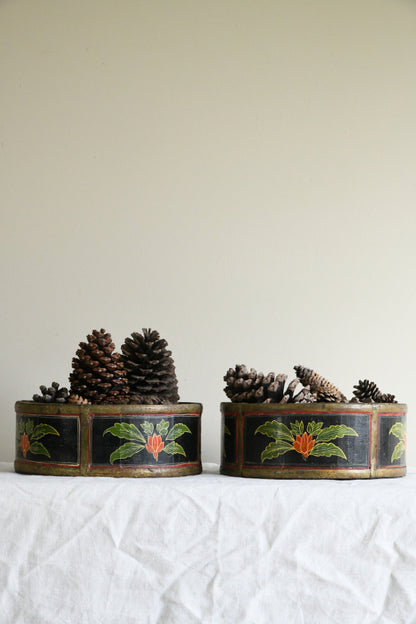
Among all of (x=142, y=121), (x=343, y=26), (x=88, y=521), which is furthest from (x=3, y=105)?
(x=88, y=521)

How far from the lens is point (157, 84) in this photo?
1183 millimetres

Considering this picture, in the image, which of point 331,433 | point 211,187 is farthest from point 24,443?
point 211,187

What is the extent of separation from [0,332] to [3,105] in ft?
1.28

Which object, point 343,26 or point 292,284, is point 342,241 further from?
point 343,26

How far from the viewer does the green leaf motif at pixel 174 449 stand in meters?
0.82

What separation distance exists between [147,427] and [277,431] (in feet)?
0.50

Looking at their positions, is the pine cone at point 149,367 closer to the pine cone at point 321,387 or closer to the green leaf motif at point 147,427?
the green leaf motif at point 147,427

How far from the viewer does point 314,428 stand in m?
0.80

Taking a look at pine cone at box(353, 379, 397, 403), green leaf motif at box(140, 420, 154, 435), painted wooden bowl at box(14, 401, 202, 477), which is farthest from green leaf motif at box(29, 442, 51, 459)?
pine cone at box(353, 379, 397, 403)

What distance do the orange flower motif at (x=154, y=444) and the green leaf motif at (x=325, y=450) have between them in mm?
178

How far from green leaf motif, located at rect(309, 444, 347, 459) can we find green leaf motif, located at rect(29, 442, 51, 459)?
1.03 ft

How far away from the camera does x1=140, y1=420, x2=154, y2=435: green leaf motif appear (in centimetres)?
81

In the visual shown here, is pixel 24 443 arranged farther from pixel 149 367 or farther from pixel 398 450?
pixel 398 450

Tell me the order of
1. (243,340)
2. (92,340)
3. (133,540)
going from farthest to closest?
(243,340) → (92,340) → (133,540)
